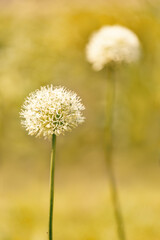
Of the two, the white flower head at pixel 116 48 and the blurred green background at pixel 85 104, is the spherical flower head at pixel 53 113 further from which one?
the blurred green background at pixel 85 104

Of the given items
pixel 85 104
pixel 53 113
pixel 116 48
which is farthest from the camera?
pixel 85 104

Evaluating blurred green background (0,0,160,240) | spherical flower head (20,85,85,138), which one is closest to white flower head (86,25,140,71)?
spherical flower head (20,85,85,138)

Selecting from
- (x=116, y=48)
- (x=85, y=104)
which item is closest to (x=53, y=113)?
(x=116, y=48)

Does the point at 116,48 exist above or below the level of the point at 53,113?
above

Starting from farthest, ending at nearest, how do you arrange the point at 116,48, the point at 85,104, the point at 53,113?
the point at 85,104
the point at 116,48
the point at 53,113

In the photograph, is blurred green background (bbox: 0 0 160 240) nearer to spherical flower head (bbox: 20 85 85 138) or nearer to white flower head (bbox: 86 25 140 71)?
white flower head (bbox: 86 25 140 71)

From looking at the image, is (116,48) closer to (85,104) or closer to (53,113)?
(53,113)

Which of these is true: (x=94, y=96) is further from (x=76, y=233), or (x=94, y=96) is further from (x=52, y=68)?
(x=76, y=233)

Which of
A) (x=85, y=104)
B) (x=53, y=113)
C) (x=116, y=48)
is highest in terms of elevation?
(x=85, y=104)
